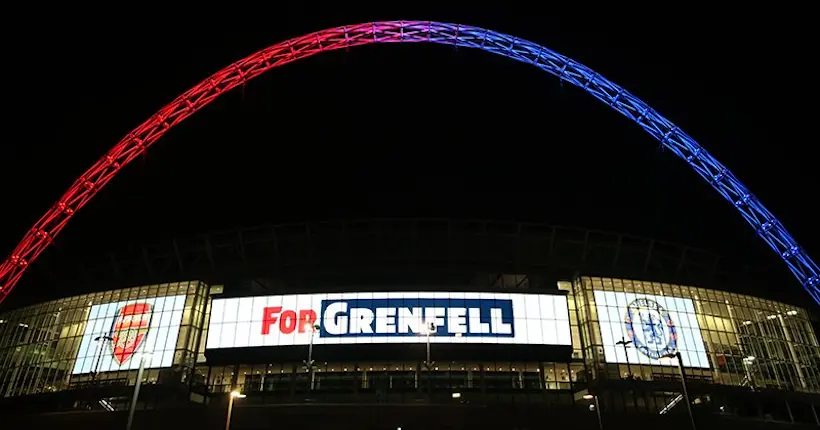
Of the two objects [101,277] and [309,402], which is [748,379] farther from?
[101,277]

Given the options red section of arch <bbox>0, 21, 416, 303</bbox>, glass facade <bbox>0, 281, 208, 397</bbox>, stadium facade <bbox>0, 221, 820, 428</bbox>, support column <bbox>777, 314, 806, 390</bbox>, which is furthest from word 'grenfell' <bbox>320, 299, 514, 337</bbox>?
support column <bbox>777, 314, 806, 390</bbox>

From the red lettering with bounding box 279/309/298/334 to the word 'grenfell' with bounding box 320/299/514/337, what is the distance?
3.13 metres

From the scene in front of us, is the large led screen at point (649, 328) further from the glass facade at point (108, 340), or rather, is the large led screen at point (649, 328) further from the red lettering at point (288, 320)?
the glass facade at point (108, 340)

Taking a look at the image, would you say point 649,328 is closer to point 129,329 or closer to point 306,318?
point 306,318

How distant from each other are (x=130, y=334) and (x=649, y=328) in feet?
190

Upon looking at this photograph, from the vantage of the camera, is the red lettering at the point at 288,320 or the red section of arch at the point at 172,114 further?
the red lettering at the point at 288,320

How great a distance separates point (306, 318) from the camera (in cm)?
5650

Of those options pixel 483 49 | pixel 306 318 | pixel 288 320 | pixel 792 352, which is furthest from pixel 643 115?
pixel 792 352

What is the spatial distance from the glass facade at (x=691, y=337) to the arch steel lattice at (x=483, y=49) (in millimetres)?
27024

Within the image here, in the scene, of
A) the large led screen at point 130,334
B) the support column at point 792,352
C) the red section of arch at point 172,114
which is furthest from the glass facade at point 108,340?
the support column at point 792,352

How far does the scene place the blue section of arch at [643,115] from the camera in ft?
104

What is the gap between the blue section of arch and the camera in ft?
104

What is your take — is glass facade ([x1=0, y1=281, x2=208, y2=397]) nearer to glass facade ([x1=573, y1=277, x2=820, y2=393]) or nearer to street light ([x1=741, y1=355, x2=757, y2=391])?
glass facade ([x1=573, y1=277, x2=820, y2=393])

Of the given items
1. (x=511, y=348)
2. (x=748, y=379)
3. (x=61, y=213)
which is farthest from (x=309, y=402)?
(x=748, y=379)
